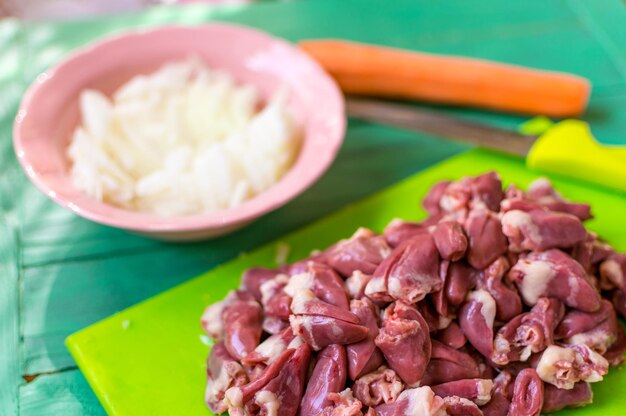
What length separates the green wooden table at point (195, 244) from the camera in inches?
89.7

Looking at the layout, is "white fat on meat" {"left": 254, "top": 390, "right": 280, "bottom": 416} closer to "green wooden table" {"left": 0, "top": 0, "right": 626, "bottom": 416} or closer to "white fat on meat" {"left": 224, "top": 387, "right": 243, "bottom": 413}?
"white fat on meat" {"left": 224, "top": 387, "right": 243, "bottom": 413}

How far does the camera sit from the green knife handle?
2.57 m

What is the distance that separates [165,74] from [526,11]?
1916 mm

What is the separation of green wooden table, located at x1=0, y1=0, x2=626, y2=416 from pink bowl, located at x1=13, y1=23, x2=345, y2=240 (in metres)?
0.22

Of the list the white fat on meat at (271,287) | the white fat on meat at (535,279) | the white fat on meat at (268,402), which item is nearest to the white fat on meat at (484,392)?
the white fat on meat at (535,279)

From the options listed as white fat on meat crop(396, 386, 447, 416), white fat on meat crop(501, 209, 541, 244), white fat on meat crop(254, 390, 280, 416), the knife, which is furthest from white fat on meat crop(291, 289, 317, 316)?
the knife

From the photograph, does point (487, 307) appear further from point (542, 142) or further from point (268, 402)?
point (542, 142)

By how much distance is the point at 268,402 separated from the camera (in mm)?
1829

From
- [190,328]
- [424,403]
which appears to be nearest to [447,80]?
[190,328]

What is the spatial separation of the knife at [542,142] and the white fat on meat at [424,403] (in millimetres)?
1203

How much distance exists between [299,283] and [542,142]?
120cm

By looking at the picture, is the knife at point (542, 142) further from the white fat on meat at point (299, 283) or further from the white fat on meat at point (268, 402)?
the white fat on meat at point (268, 402)

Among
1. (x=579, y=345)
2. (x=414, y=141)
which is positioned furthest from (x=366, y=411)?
(x=414, y=141)

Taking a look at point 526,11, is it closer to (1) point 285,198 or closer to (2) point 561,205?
(2) point 561,205
